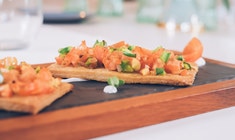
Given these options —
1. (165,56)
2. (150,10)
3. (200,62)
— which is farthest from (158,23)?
(165,56)

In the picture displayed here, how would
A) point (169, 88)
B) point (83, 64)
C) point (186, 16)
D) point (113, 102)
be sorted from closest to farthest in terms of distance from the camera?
point (113, 102) → point (169, 88) → point (83, 64) → point (186, 16)

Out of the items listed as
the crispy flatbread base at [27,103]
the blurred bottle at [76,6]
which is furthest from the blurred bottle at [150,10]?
the crispy flatbread base at [27,103]

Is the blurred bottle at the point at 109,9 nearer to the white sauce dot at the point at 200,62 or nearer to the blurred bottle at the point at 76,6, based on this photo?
the blurred bottle at the point at 76,6

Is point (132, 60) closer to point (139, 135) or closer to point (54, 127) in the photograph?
point (139, 135)

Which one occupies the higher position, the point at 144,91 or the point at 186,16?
the point at 186,16

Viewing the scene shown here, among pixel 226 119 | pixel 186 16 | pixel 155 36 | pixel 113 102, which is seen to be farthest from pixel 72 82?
pixel 186 16

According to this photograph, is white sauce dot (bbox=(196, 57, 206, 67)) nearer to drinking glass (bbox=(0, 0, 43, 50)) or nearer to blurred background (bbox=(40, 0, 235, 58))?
blurred background (bbox=(40, 0, 235, 58))

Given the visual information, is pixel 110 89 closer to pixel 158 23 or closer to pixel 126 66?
pixel 126 66
